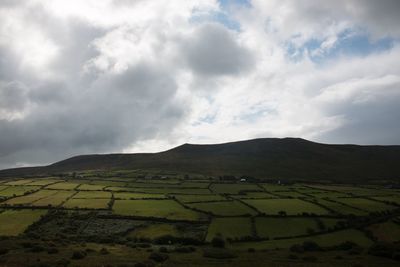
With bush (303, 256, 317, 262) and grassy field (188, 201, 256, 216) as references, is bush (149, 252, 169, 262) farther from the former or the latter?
grassy field (188, 201, 256, 216)

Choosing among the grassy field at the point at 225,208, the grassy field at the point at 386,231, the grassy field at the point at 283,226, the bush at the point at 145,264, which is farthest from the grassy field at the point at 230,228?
the bush at the point at 145,264

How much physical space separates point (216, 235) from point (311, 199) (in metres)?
46.4

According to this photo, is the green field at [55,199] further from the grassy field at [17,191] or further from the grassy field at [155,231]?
the grassy field at [155,231]

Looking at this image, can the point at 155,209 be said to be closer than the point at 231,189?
Yes

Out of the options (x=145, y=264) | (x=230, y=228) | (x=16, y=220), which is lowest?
(x=230, y=228)

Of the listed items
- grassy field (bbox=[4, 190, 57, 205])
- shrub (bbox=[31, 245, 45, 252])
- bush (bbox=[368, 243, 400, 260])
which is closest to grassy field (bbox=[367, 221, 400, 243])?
bush (bbox=[368, 243, 400, 260])

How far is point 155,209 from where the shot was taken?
270ft

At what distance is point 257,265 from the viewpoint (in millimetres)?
38750

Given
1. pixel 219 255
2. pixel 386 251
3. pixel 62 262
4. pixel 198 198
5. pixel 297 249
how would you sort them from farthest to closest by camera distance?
pixel 198 198 → pixel 297 249 → pixel 386 251 → pixel 219 255 → pixel 62 262

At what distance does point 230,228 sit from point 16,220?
132 ft

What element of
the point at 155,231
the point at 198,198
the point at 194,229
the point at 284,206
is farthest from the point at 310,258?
the point at 198,198

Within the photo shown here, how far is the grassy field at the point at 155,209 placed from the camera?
76062 mm

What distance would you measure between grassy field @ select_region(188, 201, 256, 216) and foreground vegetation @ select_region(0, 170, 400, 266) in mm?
212

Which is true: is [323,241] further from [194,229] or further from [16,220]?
[16,220]
